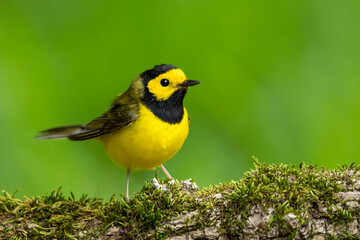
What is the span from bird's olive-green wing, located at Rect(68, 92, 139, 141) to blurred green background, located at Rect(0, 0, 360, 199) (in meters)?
0.88

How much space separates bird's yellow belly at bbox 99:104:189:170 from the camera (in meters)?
5.00

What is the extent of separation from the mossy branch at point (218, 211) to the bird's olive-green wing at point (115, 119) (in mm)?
996

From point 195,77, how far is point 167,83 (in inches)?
69.1

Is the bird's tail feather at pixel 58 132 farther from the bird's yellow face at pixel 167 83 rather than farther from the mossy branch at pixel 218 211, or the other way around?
the mossy branch at pixel 218 211

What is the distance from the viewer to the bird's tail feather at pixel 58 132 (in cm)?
602

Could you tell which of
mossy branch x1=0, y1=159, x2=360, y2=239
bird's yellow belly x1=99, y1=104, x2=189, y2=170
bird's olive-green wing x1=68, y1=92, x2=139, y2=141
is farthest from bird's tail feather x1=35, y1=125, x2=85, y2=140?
mossy branch x1=0, y1=159, x2=360, y2=239

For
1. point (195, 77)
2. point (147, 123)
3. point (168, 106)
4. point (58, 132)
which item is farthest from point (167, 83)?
point (195, 77)

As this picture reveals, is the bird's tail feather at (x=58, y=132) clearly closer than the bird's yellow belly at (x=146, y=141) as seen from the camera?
No

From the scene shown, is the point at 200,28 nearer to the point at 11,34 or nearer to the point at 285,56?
the point at 285,56

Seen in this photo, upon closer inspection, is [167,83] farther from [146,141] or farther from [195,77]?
[195,77]

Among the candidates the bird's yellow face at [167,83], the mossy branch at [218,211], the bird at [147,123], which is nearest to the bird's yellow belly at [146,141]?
the bird at [147,123]

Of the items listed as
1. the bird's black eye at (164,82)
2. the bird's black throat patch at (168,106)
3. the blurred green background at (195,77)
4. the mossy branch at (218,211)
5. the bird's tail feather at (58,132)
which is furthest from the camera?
the blurred green background at (195,77)

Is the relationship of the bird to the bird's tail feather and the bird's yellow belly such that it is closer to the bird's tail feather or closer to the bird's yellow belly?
the bird's yellow belly

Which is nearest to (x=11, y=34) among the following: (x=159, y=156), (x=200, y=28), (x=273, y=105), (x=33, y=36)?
(x=33, y=36)
